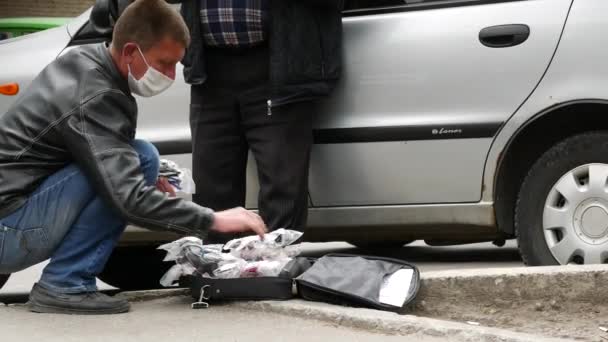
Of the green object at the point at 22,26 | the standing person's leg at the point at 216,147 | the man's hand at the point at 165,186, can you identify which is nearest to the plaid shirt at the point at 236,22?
the standing person's leg at the point at 216,147

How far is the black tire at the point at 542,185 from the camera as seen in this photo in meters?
5.14

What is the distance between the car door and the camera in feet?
17.0

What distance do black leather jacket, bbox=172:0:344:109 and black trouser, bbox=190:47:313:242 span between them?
0.23ft

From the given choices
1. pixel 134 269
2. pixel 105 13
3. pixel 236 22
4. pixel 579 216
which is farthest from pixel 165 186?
pixel 579 216

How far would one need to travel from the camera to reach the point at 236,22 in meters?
5.06

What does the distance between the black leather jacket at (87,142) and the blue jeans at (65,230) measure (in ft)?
0.16

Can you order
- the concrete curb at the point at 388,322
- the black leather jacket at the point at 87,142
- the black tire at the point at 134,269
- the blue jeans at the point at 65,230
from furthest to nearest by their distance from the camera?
the black tire at the point at 134,269, the blue jeans at the point at 65,230, the black leather jacket at the point at 87,142, the concrete curb at the point at 388,322

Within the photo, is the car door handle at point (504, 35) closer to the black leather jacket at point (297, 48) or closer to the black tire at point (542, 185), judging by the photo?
the black tire at point (542, 185)

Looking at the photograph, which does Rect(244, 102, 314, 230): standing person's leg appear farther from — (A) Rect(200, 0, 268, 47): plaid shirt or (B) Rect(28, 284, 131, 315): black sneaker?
(B) Rect(28, 284, 131, 315): black sneaker

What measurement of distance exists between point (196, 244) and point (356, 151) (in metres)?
1.12

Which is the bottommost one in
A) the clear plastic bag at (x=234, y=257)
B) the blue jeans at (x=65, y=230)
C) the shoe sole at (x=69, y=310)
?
the shoe sole at (x=69, y=310)

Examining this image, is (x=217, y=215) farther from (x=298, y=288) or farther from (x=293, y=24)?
(x=293, y=24)

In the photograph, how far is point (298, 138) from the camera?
5.10 metres

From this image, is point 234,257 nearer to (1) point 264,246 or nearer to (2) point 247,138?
(1) point 264,246
